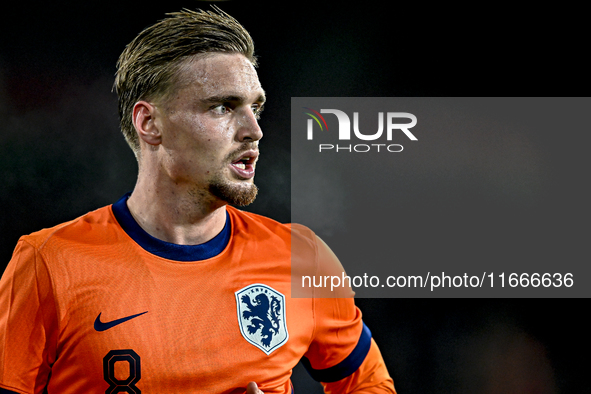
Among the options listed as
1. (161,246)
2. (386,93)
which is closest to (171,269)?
(161,246)

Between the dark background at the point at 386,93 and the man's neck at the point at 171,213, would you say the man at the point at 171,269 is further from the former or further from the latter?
the dark background at the point at 386,93

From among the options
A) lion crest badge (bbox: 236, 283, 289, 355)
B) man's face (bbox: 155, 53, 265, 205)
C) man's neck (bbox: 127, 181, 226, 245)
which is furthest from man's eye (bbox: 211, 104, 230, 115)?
lion crest badge (bbox: 236, 283, 289, 355)

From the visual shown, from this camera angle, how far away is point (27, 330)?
4.21 ft

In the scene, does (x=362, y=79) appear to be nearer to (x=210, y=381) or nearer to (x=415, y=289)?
(x=415, y=289)

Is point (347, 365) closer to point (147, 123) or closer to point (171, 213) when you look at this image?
point (171, 213)

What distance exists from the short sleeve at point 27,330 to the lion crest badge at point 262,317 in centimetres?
48

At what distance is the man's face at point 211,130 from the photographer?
1379 mm

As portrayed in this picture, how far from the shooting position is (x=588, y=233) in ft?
7.49

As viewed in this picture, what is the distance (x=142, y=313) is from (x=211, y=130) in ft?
1.68

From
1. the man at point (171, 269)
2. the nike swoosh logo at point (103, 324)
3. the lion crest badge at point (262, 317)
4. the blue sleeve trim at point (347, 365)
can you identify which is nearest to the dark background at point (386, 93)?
the blue sleeve trim at point (347, 365)

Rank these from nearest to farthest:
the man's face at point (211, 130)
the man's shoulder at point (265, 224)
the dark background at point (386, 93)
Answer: the man's face at point (211, 130) → the man's shoulder at point (265, 224) → the dark background at point (386, 93)

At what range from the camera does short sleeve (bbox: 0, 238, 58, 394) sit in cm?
128

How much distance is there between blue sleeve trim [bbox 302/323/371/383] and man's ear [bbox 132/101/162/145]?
90 cm

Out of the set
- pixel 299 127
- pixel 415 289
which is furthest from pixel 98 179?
pixel 415 289
